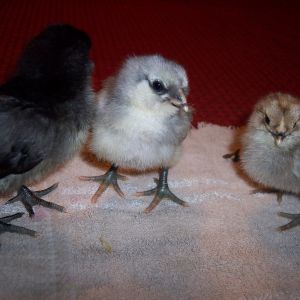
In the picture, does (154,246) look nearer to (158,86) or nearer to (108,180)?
(108,180)

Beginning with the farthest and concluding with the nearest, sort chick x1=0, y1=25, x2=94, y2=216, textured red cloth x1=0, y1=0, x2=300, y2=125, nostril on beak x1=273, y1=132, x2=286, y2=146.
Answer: textured red cloth x1=0, y1=0, x2=300, y2=125
nostril on beak x1=273, y1=132, x2=286, y2=146
chick x1=0, y1=25, x2=94, y2=216

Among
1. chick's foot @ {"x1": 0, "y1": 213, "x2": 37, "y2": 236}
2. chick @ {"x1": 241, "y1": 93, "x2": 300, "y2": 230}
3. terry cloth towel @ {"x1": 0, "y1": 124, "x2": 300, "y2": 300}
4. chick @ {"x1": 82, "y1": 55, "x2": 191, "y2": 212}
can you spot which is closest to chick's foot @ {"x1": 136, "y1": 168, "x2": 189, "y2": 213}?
terry cloth towel @ {"x1": 0, "y1": 124, "x2": 300, "y2": 300}

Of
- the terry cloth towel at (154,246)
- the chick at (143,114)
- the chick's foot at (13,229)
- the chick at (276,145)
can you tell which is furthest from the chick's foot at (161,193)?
the chick's foot at (13,229)

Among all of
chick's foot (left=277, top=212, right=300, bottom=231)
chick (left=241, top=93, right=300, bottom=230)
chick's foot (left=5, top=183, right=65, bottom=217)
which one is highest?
chick (left=241, top=93, right=300, bottom=230)

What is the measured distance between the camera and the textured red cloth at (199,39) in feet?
5.95

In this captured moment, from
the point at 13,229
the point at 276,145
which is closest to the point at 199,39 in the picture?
the point at 276,145

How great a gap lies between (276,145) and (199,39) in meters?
1.39

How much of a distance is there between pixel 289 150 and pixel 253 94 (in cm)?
78

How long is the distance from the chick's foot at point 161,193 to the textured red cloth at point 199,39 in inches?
19.1

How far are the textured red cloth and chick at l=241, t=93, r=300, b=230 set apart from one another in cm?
45

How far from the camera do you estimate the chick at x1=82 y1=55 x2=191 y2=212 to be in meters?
0.97

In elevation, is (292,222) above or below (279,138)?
below

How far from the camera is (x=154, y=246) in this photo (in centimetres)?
103

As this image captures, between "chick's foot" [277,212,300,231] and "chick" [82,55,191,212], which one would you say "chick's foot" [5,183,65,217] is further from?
"chick's foot" [277,212,300,231]
